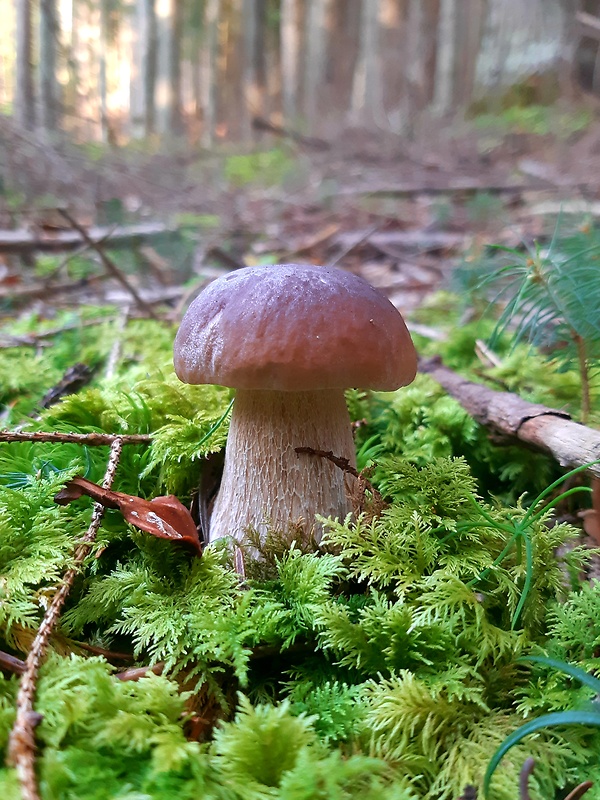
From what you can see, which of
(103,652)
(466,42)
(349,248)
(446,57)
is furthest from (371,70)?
(103,652)

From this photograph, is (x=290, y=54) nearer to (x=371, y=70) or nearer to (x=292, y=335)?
(x=371, y=70)

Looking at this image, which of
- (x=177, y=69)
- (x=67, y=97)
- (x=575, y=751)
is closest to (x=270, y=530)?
(x=575, y=751)

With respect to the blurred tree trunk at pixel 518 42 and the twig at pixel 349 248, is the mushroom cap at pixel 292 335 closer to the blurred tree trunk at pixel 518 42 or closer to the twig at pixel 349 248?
the twig at pixel 349 248

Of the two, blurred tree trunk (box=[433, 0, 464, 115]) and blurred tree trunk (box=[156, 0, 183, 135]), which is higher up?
blurred tree trunk (box=[156, 0, 183, 135])

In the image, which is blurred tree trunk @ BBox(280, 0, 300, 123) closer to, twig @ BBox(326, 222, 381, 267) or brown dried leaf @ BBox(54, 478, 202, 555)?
twig @ BBox(326, 222, 381, 267)

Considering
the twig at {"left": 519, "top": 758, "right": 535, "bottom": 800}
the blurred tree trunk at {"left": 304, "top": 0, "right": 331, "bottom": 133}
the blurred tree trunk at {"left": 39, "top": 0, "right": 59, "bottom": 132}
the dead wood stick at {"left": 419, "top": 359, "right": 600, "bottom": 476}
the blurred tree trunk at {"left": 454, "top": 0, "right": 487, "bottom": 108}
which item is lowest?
the twig at {"left": 519, "top": 758, "right": 535, "bottom": 800}

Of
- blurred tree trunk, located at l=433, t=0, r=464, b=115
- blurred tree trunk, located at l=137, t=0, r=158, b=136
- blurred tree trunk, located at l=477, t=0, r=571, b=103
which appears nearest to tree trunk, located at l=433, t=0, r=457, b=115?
blurred tree trunk, located at l=433, t=0, r=464, b=115
